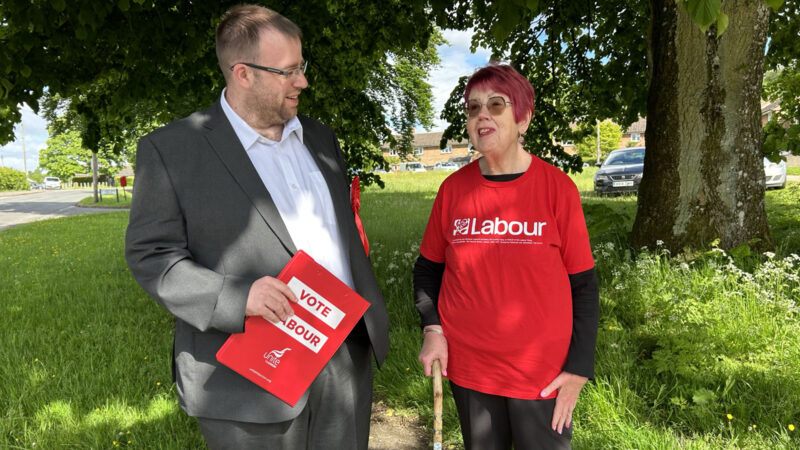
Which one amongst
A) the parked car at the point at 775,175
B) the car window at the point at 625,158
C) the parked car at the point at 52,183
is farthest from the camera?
the parked car at the point at 52,183

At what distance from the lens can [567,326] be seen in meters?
1.76

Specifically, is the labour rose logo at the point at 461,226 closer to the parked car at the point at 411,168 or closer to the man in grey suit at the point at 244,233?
the man in grey suit at the point at 244,233

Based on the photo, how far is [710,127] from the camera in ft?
15.8

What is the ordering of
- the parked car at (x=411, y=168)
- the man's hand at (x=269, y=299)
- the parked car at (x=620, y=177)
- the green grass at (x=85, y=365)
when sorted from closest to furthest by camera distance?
the man's hand at (x=269, y=299) → the green grass at (x=85, y=365) → the parked car at (x=620, y=177) → the parked car at (x=411, y=168)

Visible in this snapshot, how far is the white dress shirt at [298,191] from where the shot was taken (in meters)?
1.77

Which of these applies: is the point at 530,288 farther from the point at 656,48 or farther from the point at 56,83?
the point at 56,83

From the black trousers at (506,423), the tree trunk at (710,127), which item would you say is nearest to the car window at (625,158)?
the tree trunk at (710,127)

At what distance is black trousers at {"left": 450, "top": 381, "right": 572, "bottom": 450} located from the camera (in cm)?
175

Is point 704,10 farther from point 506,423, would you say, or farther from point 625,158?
point 625,158

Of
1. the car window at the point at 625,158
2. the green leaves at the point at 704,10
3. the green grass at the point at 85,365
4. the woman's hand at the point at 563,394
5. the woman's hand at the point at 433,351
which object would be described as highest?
the car window at the point at 625,158

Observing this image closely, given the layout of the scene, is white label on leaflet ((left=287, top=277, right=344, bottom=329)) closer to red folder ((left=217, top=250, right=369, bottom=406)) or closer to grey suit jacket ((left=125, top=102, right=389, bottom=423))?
red folder ((left=217, top=250, right=369, bottom=406))

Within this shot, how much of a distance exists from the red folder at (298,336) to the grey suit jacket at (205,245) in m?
0.07

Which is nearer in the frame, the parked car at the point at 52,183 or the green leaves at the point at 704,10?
the green leaves at the point at 704,10

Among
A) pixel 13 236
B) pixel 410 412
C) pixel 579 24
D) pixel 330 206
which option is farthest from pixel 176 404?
pixel 13 236
